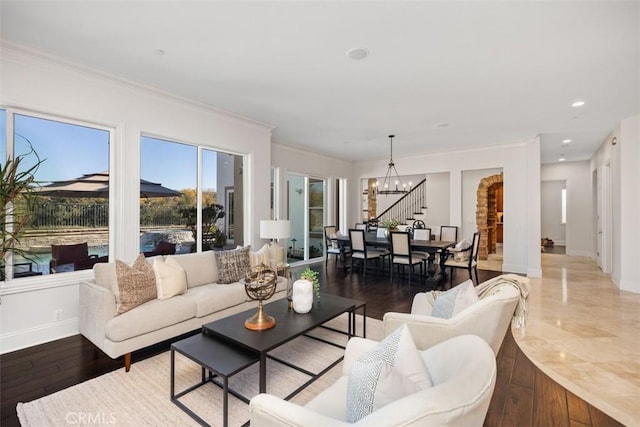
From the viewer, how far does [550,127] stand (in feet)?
17.9

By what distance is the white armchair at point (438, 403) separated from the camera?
0.80m

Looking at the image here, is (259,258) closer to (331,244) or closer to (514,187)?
(331,244)

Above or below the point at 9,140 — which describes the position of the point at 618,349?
below

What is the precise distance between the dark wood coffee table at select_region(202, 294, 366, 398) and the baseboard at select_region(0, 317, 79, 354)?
199cm

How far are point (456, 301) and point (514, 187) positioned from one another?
586 cm

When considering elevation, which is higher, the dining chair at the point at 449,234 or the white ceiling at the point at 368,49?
the white ceiling at the point at 368,49

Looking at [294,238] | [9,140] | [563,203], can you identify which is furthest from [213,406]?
[563,203]

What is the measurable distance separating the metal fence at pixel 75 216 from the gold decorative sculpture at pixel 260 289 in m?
2.41

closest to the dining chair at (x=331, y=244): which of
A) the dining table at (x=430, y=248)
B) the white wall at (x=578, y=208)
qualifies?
the dining table at (x=430, y=248)

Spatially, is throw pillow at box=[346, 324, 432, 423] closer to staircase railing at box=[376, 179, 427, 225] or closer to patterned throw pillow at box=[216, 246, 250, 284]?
patterned throw pillow at box=[216, 246, 250, 284]

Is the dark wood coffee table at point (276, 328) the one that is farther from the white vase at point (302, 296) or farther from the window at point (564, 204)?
the window at point (564, 204)

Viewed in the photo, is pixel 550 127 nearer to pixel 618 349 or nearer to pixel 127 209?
pixel 618 349

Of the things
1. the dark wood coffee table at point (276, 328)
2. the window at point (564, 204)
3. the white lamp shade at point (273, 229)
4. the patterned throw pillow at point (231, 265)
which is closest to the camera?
the dark wood coffee table at point (276, 328)

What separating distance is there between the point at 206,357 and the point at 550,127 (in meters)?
6.59
